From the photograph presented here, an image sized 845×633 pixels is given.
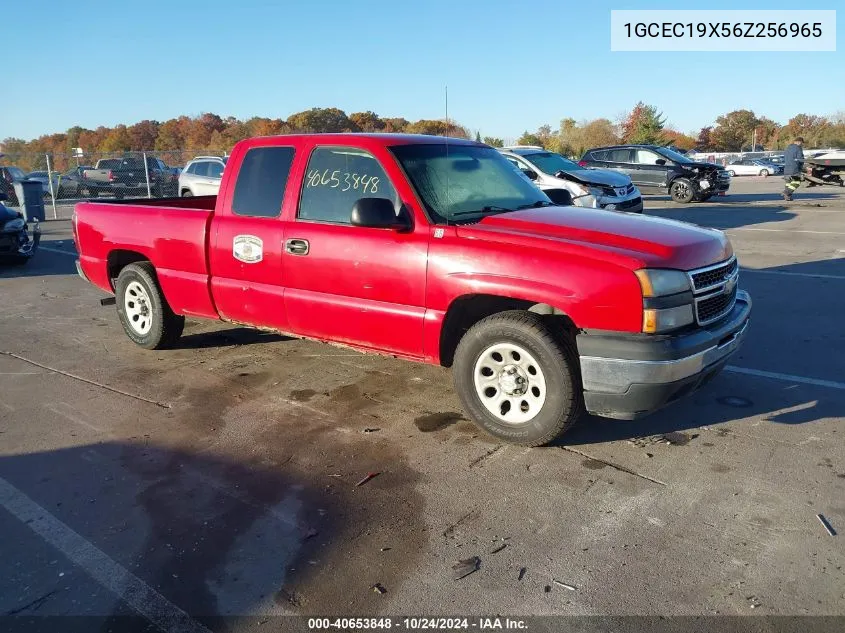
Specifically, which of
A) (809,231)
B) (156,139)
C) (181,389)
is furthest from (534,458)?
(156,139)

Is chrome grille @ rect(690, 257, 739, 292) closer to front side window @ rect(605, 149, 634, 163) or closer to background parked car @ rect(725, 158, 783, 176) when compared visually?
front side window @ rect(605, 149, 634, 163)

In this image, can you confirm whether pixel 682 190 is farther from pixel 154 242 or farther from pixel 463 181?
pixel 154 242

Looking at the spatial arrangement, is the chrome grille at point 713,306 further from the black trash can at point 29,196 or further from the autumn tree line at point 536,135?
the autumn tree line at point 536,135

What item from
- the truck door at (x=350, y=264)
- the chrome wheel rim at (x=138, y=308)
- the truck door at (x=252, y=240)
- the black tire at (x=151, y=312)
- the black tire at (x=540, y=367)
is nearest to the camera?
the black tire at (x=540, y=367)

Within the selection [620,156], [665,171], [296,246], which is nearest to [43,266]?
[296,246]

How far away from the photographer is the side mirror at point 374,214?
13.9 feet

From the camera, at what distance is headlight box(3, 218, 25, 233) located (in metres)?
10.9

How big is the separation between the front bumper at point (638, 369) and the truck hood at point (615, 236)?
431mm

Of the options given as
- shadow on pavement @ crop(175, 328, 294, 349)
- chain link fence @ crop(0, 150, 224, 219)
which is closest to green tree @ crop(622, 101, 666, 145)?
chain link fence @ crop(0, 150, 224, 219)

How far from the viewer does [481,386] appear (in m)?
4.24

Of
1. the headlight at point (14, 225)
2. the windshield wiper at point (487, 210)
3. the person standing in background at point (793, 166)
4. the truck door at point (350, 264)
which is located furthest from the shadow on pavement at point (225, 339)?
the person standing in background at point (793, 166)

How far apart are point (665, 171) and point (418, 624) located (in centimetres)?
1964

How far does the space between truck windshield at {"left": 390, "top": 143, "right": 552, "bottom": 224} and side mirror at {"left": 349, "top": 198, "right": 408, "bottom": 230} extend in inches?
10.7

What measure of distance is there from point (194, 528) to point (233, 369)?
259 cm
